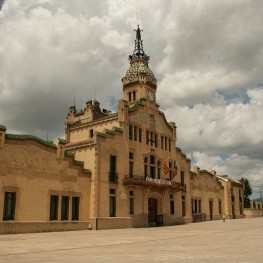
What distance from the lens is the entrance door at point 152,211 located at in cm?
4212

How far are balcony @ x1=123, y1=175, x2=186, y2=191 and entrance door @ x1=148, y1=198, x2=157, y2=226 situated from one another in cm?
221

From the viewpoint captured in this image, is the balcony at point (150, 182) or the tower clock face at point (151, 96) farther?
the tower clock face at point (151, 96)

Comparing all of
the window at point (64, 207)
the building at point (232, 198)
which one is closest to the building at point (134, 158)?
the window at point (64, 207)

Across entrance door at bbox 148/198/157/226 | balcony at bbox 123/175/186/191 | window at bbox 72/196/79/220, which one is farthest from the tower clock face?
window at bbox 72/196/79/220

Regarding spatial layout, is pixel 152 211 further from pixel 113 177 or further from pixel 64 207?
pixel 64 207

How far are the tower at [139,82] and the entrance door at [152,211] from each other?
41.0 ft

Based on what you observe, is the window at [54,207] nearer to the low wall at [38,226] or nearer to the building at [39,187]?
the building at [39,187]

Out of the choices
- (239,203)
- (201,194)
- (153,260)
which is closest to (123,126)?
(201,194)

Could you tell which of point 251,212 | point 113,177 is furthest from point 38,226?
point 251,212

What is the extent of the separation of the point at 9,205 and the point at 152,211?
1977 cm

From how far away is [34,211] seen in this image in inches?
1158

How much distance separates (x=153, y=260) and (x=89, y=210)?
23781 mm

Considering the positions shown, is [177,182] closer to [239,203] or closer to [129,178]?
[129,178]

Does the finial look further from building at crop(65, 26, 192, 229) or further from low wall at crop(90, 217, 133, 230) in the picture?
low wall at crop(90, 217, 133, 230)
